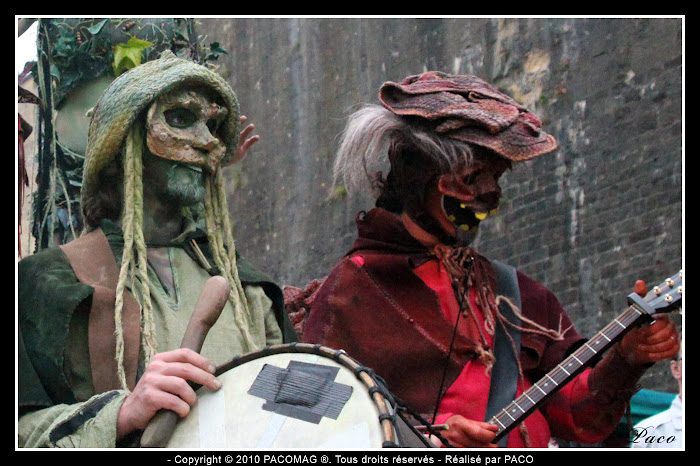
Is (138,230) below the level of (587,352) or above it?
above

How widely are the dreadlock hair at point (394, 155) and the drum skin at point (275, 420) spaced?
3.69 feet

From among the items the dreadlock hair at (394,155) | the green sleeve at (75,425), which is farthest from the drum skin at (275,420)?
the dreadlock hair at (394,155)

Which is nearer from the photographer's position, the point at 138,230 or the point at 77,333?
the point at 77,333

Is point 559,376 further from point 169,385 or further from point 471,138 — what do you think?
point 169,385

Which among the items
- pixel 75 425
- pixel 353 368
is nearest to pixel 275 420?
pixel 353 368

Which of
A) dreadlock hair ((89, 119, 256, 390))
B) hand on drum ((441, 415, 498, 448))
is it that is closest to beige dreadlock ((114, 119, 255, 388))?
dreadlock hair ((89, 119, 256, 390))

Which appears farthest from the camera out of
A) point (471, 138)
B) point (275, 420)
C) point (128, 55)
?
point (128, 55)

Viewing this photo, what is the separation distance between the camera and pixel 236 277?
3.95 m

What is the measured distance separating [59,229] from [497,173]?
70.8 inches

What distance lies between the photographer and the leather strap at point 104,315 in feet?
11.6

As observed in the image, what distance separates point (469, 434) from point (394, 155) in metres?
1.02

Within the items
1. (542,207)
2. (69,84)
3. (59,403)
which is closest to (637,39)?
(542,207)

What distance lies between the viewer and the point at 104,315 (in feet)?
11.8

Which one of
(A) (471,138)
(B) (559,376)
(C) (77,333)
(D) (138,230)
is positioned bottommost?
(B) (559,376)
